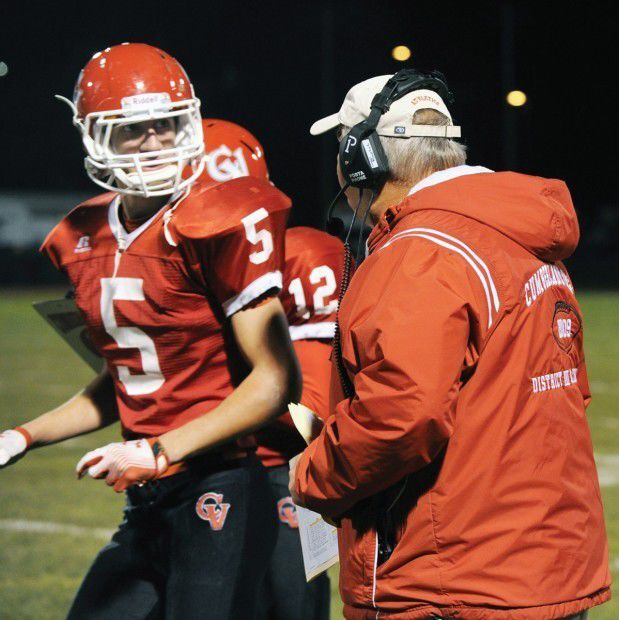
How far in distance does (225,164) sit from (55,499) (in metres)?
3.88

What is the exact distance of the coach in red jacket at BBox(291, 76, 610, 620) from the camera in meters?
1.97

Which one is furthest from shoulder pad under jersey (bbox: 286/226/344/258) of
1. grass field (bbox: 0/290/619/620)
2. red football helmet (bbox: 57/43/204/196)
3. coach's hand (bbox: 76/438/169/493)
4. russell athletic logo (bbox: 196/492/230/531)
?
grass field (bbox: 0/290/619/620)

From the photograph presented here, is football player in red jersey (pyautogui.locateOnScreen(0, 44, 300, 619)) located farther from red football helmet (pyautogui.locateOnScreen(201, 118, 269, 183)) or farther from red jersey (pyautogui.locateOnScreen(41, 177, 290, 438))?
red football helmet (pyautogui.locateOnScreen(201, 118, 269, 183))

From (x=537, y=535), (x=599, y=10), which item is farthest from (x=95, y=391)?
(x=599, y=10)

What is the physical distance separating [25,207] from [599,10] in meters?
20.8

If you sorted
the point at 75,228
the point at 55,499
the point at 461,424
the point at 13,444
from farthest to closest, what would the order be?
the point at 55,499
the point at 75,228
the point at 13,444
the point at 461,424

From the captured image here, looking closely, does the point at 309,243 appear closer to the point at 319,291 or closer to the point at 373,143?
the point at 319,291

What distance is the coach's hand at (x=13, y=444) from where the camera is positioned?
9.50 feet

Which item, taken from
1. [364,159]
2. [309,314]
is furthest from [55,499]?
[364,159]

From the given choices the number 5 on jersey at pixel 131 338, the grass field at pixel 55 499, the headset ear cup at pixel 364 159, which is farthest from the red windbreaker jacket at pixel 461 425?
the grass field at pixel 55 499

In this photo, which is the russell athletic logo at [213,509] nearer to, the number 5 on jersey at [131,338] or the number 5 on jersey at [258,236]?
the number 5 on jersey at [131,338]

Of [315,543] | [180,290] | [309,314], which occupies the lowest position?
[315,543]

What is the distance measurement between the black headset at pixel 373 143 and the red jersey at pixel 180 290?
18.3 inches

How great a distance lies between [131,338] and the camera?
2.83 metres
